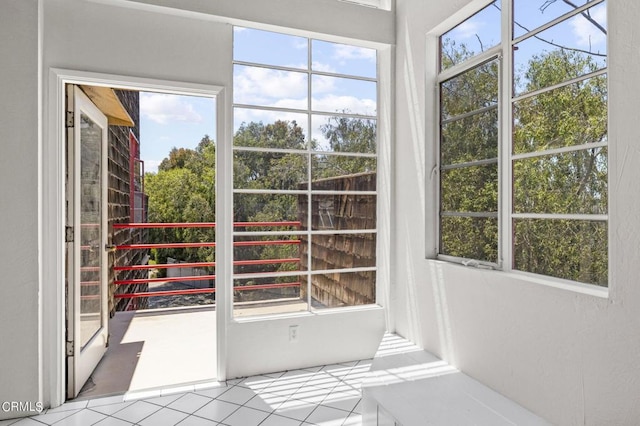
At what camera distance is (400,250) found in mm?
3297

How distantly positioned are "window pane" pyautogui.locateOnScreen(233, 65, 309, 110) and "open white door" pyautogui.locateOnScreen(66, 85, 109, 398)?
3.63 ft

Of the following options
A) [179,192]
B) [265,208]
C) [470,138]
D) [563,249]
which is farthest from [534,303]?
[179,192]

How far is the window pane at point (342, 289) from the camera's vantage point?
10.7 feet

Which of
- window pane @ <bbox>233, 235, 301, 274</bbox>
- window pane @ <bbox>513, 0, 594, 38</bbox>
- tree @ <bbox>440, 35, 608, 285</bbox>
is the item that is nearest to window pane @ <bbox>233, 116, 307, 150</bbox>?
window pane @ <bbox>233, 235, 301, 274</bbox>

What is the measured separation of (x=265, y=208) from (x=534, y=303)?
1.90m

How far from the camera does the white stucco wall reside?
92.7 inches

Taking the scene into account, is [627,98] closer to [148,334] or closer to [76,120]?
[76,120]

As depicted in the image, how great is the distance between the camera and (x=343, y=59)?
3.37 meters

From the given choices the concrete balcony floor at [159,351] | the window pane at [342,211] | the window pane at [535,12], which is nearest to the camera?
the window pane at [535,12]

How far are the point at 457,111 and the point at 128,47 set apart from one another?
2.25 m

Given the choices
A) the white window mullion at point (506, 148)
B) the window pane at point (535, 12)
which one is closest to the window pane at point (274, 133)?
the white window mullion at point (506, 148)
